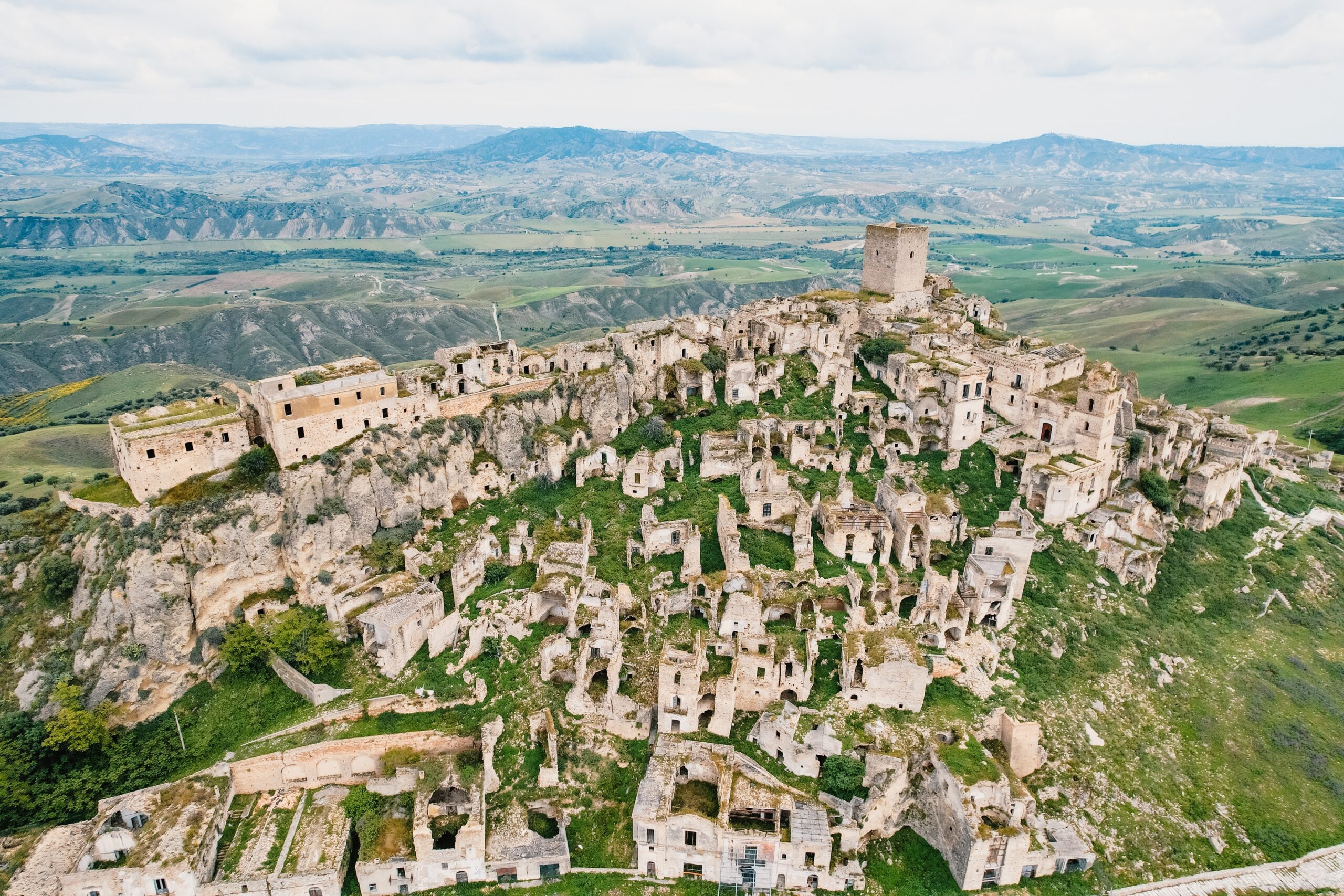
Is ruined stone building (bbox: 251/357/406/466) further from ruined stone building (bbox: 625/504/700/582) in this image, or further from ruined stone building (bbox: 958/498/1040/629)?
ruined stone building (bbox: 958/498/1040/629)

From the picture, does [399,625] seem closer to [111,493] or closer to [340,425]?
[340,425]

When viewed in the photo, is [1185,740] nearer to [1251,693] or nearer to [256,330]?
[1251,693]

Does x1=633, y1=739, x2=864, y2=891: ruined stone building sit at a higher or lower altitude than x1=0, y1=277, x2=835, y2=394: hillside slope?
higher

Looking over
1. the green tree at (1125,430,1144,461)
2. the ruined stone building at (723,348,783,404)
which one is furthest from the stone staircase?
the ruined stone building at (723,348,783,404)

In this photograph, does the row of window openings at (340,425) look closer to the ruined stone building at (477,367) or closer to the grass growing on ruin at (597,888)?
the ruined stone building at (477,367)

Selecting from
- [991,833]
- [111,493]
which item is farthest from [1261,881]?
[111,493]

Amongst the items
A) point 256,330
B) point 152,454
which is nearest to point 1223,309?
point 152,454
